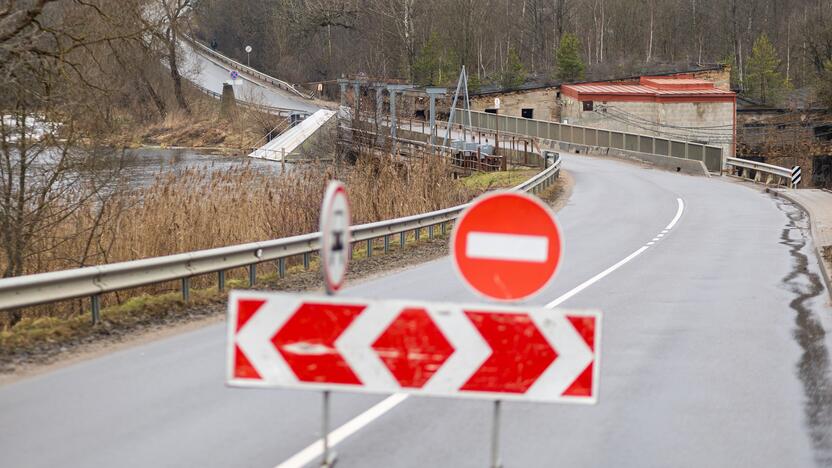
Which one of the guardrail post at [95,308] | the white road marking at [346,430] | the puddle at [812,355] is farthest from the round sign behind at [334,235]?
the guardrail post at [95,308]

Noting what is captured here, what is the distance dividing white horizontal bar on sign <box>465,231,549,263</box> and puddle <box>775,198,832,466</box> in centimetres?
280

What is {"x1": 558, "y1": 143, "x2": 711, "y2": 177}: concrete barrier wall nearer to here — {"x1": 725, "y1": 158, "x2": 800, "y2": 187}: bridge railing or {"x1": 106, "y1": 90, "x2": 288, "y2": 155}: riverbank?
{"x1": 725, "y1": 158, "x2": 800, "y2": 187}: bridge railing

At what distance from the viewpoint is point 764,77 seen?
87938mm

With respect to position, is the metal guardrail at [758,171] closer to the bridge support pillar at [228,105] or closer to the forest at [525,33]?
the bridge support pillar at [228,105]

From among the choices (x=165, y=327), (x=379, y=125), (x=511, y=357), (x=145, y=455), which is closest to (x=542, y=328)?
(x=511, y=357)

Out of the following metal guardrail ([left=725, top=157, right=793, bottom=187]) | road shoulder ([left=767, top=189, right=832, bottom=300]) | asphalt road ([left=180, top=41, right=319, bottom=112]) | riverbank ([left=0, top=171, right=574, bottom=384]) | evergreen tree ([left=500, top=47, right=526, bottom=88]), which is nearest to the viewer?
riverbank ([left=0, top=171, right=574, bottom=384])

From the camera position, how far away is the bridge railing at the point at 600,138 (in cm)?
4738

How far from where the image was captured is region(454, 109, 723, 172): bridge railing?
155 feet

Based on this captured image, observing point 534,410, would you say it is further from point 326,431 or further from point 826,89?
point 826,89

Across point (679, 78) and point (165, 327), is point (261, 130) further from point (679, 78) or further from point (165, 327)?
point (165, 327)

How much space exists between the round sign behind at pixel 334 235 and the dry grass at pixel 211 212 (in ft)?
26.3

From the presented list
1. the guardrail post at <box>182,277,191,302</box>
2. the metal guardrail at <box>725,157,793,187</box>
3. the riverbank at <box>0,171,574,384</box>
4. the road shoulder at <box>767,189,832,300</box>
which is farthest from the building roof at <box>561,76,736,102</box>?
Answer: the guardrail post at <box>182,277,191,302</box>

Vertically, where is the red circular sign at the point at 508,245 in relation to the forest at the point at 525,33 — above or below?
below

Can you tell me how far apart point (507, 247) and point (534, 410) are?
2959 millimetres
